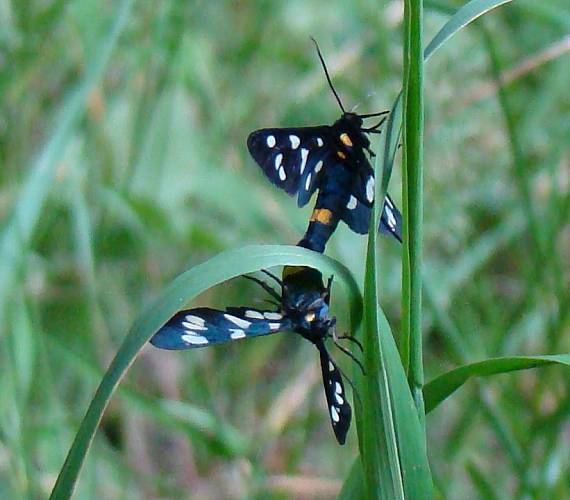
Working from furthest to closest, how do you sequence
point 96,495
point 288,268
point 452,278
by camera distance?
point 452,278 → point 96,495 → point 288,268

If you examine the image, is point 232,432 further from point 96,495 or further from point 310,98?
point 310,98

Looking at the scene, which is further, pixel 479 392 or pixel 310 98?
pixel 310 98

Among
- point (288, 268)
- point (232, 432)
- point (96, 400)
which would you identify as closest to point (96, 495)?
point (232, 432)

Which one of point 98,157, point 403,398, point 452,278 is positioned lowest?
point 403,398

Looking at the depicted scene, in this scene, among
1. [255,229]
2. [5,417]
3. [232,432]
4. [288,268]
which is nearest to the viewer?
[288,268]

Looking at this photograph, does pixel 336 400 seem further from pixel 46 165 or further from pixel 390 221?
pixel 46 165

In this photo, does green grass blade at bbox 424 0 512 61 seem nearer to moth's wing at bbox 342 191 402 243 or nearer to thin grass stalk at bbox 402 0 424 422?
thin grass stalk at bbox 402 0 424 422

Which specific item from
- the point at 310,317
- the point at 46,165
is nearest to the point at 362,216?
the point at 310,317

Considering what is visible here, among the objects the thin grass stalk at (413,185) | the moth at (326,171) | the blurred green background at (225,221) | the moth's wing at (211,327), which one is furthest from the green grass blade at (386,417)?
the blurred green background at (225,221)

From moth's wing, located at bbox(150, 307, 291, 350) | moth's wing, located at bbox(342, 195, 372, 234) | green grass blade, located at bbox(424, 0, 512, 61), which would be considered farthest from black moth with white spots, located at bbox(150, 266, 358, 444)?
green grass blade, located at bbox(424, 0, 512, 61)
